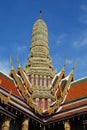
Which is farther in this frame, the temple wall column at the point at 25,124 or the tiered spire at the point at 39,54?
the tiered spire at the point at 39,54

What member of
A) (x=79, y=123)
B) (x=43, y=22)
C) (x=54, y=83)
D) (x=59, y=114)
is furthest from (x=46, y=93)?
(x=43, y=22)

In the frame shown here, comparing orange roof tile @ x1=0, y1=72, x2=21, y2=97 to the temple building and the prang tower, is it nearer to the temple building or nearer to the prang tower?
the temple building

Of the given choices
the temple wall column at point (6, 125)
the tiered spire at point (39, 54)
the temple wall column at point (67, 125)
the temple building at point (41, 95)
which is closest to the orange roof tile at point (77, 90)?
the temple building at point (41, 95)

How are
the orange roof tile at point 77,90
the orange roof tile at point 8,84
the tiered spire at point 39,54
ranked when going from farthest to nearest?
the tiered spire at point 39,54
the orange roof tile at point 77,90
the orange roof tile at point 8,84

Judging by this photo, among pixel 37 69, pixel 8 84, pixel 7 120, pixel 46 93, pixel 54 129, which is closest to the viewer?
pixel 7 120

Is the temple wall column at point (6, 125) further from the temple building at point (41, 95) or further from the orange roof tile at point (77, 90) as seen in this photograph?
the orange roof tile at point (77, 90)

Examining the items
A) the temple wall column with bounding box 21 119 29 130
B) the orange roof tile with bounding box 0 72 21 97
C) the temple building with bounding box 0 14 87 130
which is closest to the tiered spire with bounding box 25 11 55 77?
the temple building with bounding box 0 14 87 130

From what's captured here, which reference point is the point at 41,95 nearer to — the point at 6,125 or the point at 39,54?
the point at 39,54

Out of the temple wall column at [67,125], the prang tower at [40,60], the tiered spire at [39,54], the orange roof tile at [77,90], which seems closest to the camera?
the temple wall column at [67,125]

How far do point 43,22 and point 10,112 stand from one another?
664 inches

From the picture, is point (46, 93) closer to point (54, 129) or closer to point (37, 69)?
point (37, 69)

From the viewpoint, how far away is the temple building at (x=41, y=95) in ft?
75.3

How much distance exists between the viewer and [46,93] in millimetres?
29172

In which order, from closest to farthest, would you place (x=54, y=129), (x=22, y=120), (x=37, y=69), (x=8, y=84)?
(x=22, y=120) → (x=54, y=129) → (x=8, y=84) → (x=37, y=69)
